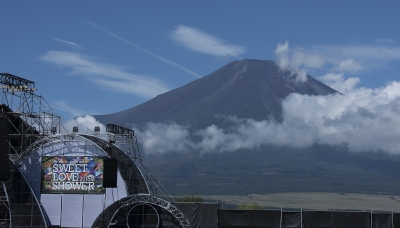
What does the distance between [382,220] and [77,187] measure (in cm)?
2193

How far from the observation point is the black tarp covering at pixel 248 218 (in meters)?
45.0

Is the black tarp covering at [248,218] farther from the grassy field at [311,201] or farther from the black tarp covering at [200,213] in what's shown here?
the grassy field at [311,201]

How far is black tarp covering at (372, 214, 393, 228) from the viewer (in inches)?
1775

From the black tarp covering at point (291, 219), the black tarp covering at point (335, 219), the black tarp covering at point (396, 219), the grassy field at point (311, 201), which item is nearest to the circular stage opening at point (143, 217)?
the black tarp covering at point (291, 219)

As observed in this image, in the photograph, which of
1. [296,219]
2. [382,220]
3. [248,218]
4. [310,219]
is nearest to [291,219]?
[296,219]

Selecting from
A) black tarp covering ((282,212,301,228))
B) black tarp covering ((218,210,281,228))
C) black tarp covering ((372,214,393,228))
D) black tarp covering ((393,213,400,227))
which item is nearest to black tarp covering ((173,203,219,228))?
black tarp covering ((218,210,281,228))

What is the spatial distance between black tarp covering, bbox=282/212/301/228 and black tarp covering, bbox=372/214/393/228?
5158 millimetres

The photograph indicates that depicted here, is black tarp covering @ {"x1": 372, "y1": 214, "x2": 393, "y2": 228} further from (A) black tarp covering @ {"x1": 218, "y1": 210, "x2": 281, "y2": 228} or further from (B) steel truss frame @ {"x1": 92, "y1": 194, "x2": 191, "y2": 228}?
(B) steel truss frame @ {"x1": 92, "y1": 194, "x2": 191, "y2": 228}

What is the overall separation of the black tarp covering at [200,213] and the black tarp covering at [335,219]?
617cm

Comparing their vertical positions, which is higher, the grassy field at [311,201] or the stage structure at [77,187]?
the stage structure at [77,187]

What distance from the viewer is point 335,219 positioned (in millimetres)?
44844

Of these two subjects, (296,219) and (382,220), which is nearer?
(296,219)

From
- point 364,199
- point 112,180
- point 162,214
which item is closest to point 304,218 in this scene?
point 162,214

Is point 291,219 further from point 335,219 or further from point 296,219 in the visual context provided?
point 335,219
